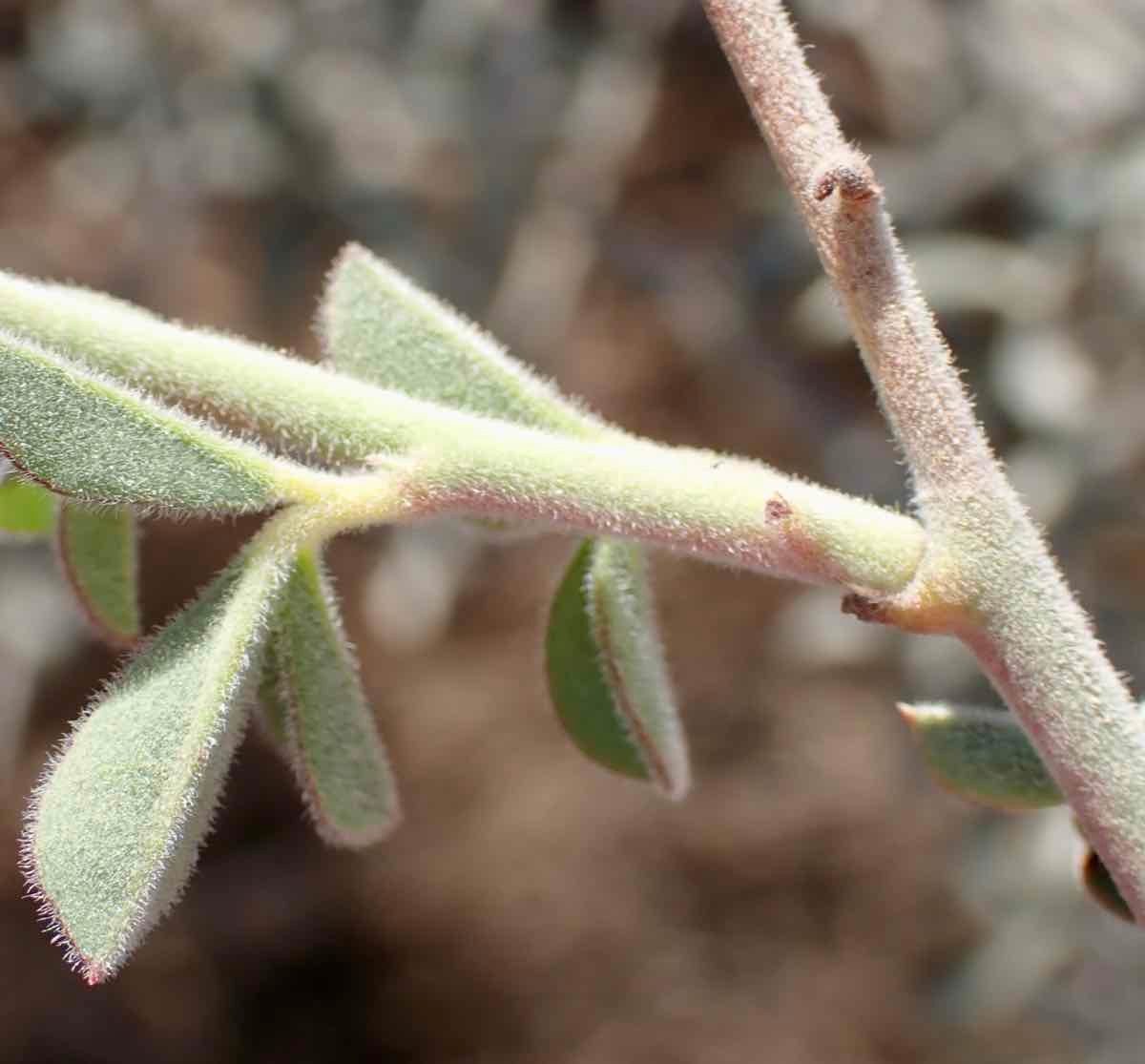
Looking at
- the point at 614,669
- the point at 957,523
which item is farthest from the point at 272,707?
the point at 957,523

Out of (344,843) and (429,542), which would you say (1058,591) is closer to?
(344,843)

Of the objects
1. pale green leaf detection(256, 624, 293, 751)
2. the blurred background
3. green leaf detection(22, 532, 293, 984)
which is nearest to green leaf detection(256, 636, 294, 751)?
pale green leaf detection(256, 624, 293, 751)

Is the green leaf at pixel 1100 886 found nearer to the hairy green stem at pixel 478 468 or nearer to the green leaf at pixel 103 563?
the hairy green stem at pixel 478 468

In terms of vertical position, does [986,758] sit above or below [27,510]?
above

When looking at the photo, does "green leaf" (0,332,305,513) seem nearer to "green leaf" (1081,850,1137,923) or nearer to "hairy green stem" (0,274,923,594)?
"hairy green stem" (0,274,923,594)

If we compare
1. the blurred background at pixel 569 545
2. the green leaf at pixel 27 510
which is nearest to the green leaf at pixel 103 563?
the green leaf at pixel 27 510

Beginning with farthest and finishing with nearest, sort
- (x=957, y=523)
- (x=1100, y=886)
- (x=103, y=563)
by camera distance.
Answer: (x=103, y=563) → (x=1100, y=886) → (x=957, y=523)

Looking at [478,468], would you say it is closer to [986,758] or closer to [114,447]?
[114,447]
